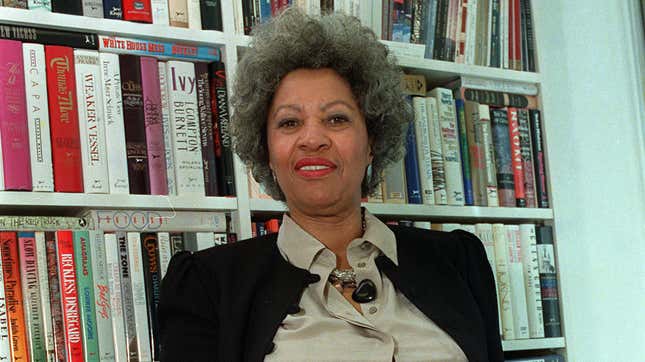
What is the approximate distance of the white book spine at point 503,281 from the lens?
2027 mm

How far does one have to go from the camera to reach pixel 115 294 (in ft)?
5.44

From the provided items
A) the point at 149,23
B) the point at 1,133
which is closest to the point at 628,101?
the point at 149,23

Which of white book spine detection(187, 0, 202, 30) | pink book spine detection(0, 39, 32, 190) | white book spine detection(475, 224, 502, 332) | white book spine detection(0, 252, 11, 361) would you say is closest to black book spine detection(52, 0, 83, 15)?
pink book spine detection(0, 39, 32, 190)

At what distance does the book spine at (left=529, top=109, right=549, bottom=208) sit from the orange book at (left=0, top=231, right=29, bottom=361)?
1.18m

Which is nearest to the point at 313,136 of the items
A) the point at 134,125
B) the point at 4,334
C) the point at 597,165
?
the point at 134,125

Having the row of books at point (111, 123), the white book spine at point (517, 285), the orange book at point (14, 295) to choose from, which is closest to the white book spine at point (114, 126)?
the row of books at point (111, 123)

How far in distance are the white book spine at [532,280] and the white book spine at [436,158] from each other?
0.22 m

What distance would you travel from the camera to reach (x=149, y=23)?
1800 mm

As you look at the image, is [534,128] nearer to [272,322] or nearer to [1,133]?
[272,322]

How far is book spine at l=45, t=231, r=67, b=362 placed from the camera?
5.20ft

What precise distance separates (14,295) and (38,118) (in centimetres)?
32

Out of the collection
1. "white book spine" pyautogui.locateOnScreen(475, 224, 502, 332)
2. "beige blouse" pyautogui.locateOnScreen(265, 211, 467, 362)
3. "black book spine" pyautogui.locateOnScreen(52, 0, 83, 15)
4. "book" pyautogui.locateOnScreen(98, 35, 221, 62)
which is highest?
"black book spine" pyautogui.locateOnScreen(52, 0, 83, 15)

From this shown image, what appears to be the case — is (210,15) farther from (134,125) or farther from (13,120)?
(13,120)

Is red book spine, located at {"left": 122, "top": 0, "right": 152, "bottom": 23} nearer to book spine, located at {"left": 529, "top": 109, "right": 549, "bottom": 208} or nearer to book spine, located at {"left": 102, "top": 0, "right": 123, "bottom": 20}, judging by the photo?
book spine, located at {"left": 102, "top": 0, "right": 123, "bottom": 20}
